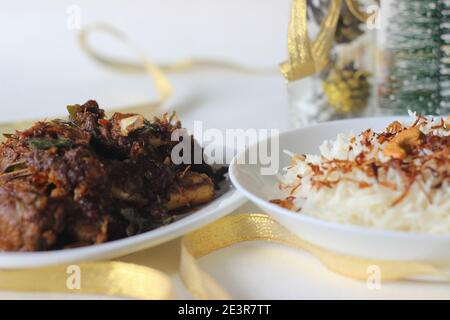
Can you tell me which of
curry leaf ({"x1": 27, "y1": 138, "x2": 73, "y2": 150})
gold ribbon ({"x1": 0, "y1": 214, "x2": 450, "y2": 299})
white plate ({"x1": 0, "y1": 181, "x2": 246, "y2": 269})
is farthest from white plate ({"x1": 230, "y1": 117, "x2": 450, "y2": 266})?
curry leaf ({"x1": 27, "y1": 138, "x2": 73, "y2": 150})

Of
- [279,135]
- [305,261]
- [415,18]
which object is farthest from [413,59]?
[305,261]

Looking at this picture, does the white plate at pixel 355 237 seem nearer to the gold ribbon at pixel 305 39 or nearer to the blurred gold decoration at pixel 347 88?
the gold ribbon at pixel 305 39

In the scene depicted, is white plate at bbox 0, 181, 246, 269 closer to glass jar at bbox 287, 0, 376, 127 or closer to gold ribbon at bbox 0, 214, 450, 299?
gold ribbon at bbox 0, 214, 450, 299

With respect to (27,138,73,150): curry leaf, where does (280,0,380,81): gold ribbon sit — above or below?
above

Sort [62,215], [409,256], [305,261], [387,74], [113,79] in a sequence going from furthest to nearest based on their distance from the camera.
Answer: [113,79]
[387,74]
[305,261]
[62,215]
[409,256]

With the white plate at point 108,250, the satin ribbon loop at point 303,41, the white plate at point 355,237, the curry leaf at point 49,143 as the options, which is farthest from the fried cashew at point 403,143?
the satin ribbon loop at point 303,41

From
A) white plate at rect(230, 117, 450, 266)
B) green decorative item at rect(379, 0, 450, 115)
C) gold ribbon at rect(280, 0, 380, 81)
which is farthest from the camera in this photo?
gold ribbon at rect(280, 0, 380, 81)

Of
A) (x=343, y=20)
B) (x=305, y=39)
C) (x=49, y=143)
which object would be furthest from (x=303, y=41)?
(x=49, y=143)
